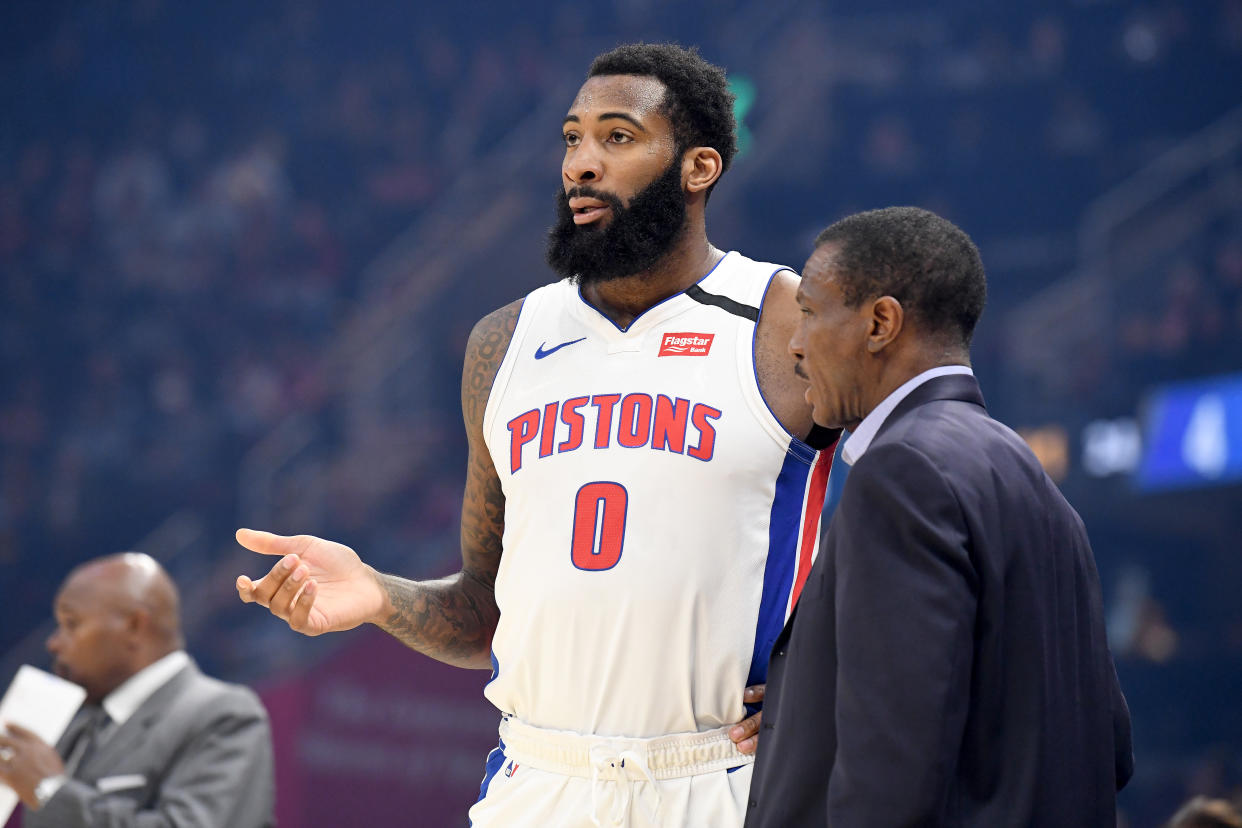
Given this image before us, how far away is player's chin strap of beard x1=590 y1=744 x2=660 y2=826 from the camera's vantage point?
2342mm

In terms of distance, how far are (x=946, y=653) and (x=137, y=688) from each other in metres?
3.41

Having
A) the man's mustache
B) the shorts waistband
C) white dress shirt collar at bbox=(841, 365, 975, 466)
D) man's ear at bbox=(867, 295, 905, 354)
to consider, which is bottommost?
the shorts waistband

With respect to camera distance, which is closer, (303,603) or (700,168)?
(303,603)

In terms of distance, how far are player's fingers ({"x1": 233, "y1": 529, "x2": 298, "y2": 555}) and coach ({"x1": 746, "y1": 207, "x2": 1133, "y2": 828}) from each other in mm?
949

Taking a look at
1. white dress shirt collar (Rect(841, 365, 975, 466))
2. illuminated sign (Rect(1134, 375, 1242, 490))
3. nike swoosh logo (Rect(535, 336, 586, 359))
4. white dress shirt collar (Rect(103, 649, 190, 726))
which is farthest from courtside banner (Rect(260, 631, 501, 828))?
white dress shirt collar (Rect(841, 365, 975, 466))

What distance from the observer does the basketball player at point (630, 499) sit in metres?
2.38

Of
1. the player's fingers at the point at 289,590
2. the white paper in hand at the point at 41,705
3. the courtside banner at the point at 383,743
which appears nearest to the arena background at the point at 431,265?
the courtside banner at the point at 383,743

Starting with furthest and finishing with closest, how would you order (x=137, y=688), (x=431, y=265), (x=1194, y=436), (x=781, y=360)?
(x=431, y=265) < (x=1194, y=436) < (x=137, y=688) < (x=781, y=360)

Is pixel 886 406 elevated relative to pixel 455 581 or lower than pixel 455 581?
elevated

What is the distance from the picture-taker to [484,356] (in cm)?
277

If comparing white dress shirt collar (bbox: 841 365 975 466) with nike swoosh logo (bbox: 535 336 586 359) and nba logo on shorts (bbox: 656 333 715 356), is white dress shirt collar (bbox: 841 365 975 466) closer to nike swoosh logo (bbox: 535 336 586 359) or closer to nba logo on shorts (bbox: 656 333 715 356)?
nba logo on shorts (bbox: 656 333 715 356)

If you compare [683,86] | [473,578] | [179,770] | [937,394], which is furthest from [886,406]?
[179,770]

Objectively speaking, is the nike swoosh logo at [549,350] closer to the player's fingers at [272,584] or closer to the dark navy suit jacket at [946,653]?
the player's fingers at [272,584]

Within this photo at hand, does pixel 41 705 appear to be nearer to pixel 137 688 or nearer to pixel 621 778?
pixel 137 688
